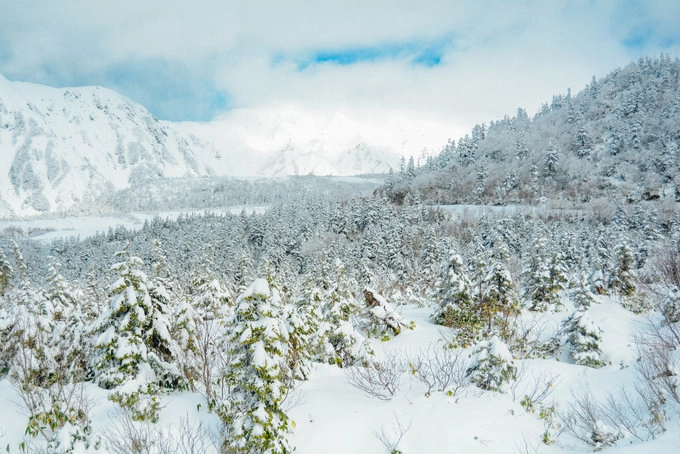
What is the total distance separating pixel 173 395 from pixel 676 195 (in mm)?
110722

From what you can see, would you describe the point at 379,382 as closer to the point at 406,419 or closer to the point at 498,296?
the point at 406,419

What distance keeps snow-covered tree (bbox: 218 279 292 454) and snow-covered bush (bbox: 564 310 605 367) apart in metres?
14.6

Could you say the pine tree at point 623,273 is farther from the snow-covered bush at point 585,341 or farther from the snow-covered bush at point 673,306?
the snow-covered bush at point 585,341

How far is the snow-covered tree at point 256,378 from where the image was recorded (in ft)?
27.1

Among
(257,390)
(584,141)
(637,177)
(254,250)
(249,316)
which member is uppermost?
(584,141)

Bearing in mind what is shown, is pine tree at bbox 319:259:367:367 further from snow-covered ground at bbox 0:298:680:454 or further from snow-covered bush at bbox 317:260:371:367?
snow-covered ground at bbox 0:298:680:454

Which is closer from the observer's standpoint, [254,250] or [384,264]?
[384,264]

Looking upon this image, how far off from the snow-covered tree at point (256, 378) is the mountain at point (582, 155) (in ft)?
337

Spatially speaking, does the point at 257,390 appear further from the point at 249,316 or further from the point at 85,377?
the point at 85,377

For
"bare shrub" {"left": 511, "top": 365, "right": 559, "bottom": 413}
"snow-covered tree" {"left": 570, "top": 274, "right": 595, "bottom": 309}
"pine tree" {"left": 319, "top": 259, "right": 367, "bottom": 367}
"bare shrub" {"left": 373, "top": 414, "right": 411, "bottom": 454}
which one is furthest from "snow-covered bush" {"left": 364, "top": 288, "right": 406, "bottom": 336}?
"snow-covered tree" {"left": 570, "top": 274, "right": 595, "bottom": 309}

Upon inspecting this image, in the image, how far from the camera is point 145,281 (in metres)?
11.2

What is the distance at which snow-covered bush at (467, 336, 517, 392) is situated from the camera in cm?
1107

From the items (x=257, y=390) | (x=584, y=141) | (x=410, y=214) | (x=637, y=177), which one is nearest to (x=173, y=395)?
(x=257, y=390)

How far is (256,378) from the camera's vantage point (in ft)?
28.4
